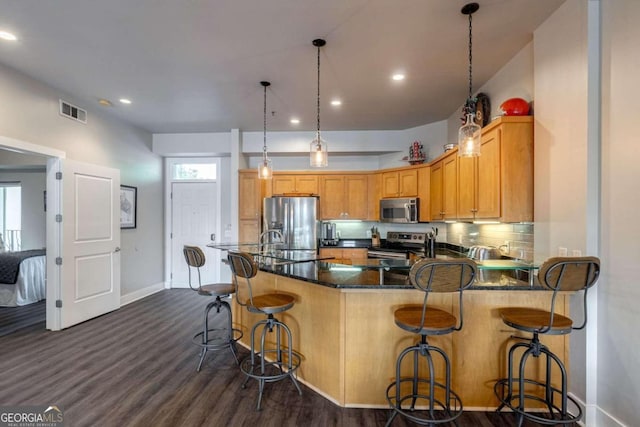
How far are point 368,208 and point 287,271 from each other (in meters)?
3.26

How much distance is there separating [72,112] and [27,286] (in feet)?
9.80

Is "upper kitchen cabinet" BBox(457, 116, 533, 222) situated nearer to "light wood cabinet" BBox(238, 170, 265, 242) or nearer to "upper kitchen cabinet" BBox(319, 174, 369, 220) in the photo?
"upper kitchen cabinet" BBox(319, 174, 369, 220)

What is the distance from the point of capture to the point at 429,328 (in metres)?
1.81

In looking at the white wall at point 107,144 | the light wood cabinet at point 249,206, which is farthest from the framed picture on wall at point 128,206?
the light wood cabinet at point 249,206

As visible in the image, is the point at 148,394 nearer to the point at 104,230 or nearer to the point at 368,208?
the point at 104,230

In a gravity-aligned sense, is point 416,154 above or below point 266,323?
above

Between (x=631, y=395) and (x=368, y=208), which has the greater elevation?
(x=368, y=208)

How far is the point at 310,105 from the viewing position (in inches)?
163

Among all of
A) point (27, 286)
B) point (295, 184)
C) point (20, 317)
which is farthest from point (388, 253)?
point (27, 286)

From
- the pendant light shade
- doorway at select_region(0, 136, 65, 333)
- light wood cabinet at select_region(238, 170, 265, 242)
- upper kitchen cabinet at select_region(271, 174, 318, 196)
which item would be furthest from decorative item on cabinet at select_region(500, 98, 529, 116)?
doorway at select_region(0, 136, 65, 333)

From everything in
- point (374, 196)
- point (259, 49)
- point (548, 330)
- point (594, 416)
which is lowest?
point (594, 416)

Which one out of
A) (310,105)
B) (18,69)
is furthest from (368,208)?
(18,69)

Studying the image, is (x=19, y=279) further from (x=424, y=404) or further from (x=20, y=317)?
(x=424, y=404)

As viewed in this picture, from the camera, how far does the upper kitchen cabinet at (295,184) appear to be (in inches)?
217
